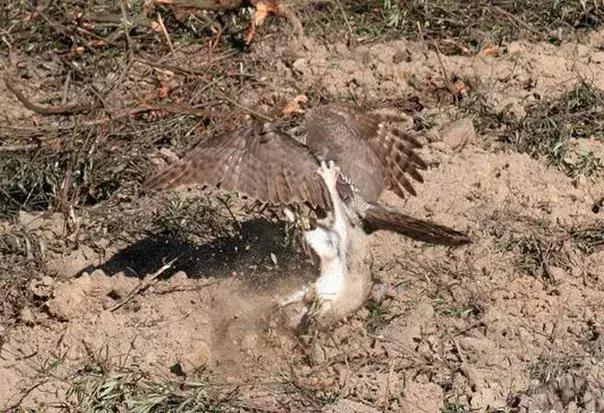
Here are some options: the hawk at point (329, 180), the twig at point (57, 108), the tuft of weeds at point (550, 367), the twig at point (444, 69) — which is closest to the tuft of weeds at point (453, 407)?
the tuft of weeds at point (550, 367)

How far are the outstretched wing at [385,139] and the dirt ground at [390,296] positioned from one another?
0.78 ft

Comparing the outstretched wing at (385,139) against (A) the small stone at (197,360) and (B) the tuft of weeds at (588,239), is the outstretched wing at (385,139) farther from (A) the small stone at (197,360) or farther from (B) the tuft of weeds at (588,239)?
(A) the small stone at (197,360)

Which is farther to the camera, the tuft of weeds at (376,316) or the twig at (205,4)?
the twig at (205,4)

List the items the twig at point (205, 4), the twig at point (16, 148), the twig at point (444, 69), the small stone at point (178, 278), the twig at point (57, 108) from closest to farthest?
the small stone at point (178, 278) < the twig at point (16, 148) < the twig at point (57, 108) < the twig at point (444, 69) < the twig at point (205, 4)

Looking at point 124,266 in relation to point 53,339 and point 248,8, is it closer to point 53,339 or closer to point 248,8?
point 53,339

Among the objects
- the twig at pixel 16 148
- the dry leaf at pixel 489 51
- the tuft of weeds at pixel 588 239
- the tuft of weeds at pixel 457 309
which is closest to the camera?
the tuft of weeds at pixel 457 309

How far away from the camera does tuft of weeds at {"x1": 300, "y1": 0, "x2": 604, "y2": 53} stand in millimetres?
8945

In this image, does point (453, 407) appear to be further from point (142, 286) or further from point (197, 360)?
point (142, 286)

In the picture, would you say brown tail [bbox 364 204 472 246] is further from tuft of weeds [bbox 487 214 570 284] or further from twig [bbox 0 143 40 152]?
twig [bbox 0 143 40 152]

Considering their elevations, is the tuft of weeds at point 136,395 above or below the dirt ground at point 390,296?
above

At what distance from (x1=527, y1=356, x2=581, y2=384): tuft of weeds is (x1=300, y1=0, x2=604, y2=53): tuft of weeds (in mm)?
3138

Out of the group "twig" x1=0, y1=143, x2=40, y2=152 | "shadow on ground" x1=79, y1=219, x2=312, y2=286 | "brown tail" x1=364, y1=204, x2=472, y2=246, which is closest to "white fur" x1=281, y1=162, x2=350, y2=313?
"brown tail" x1=364, y1=204, x2=472, y2=246

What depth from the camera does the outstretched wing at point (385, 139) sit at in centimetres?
725

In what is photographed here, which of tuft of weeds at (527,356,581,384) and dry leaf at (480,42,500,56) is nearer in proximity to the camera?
tuft of weeds at (527,356,581,384)
